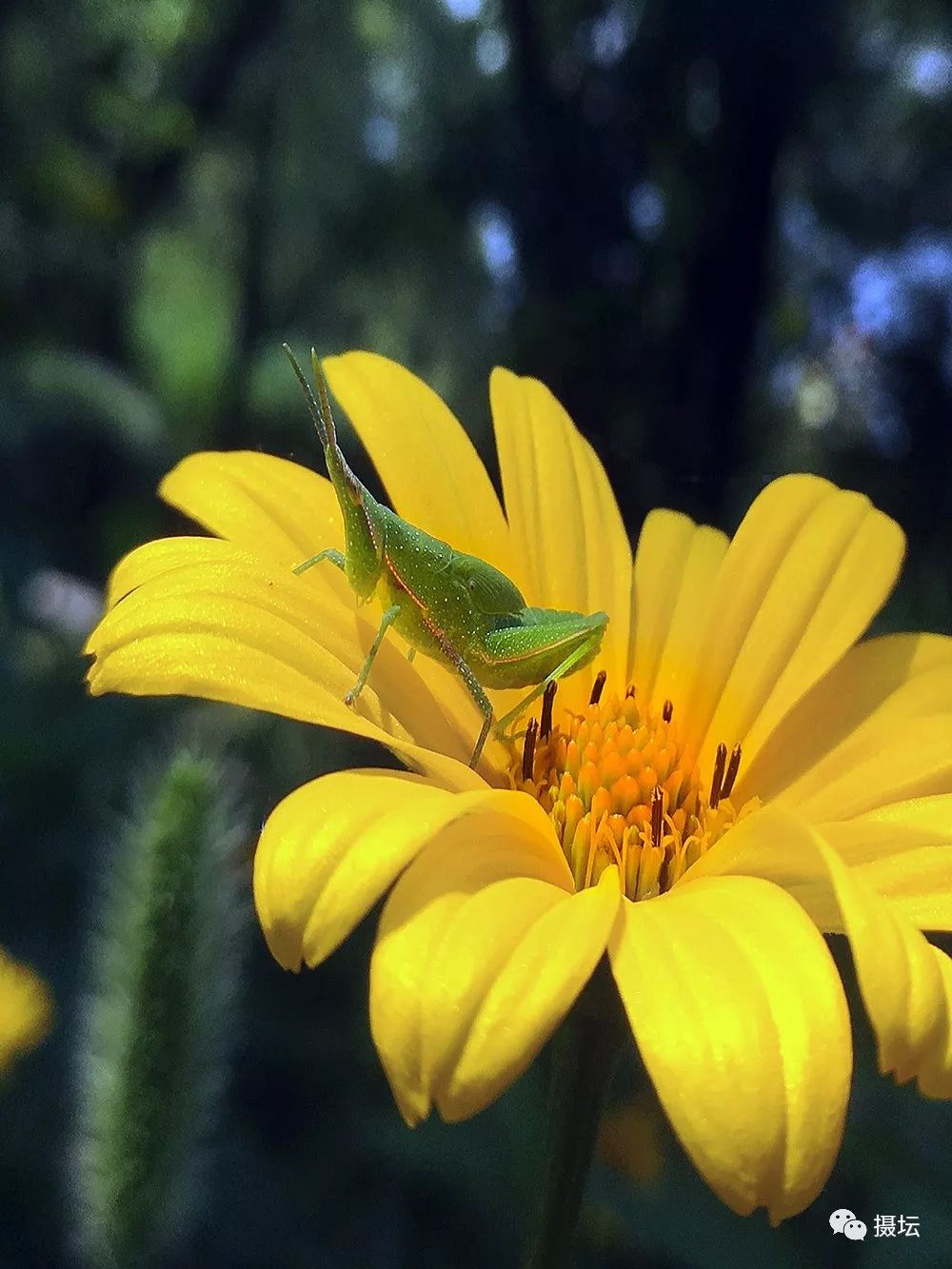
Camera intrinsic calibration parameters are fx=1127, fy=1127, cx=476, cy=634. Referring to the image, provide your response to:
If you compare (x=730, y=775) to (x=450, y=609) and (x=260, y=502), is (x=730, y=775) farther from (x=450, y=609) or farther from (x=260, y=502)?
(x=260, y=502)

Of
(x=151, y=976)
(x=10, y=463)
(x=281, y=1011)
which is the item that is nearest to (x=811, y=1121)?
(x=151, y=976)

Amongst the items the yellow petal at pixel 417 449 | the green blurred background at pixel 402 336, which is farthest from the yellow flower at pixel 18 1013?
the yellow petal at pixel 417 449

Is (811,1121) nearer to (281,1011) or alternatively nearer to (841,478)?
(281,1011)

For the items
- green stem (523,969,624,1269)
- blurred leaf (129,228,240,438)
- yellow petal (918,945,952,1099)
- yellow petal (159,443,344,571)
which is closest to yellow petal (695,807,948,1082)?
yellow petal (918,945,952,1099)

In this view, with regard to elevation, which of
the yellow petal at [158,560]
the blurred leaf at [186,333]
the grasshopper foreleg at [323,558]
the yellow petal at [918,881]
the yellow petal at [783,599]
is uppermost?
the blurred leaf at [186,333]

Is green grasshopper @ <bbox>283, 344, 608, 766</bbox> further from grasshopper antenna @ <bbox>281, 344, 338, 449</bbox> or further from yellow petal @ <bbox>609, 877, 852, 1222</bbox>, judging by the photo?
yellow petal @ <bbox>609, 877, 852, 1222</bbox>

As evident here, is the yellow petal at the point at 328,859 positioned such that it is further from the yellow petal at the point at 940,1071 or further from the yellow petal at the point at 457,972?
the yellow petal at the point at 940,1071
